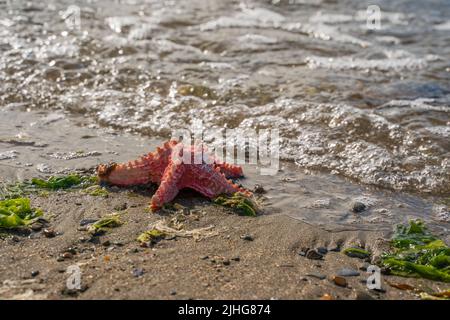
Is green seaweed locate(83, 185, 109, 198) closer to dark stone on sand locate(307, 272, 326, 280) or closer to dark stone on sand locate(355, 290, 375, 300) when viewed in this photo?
dark stone on sand locate(307, 272, 326, 280)

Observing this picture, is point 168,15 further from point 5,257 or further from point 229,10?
point 5,257

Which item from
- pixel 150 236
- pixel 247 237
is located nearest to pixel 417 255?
pixel 247 237

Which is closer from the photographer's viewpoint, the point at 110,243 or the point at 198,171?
the point at 110,243

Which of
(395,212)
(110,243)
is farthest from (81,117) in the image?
(395,212)

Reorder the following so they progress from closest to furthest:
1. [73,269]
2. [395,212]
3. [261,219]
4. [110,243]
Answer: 1. [73,269]
2. [110,243]
3. [261,219]
4. [395,212]

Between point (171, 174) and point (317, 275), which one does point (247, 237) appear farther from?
point (171, 174)

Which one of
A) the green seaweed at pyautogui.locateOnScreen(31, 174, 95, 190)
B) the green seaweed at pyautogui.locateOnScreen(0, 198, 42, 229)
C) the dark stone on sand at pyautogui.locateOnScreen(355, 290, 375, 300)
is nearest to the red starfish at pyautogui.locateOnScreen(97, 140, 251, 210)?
the green seaweed at pyautogui.locateOnScreen(31, 174, 95, 190)
